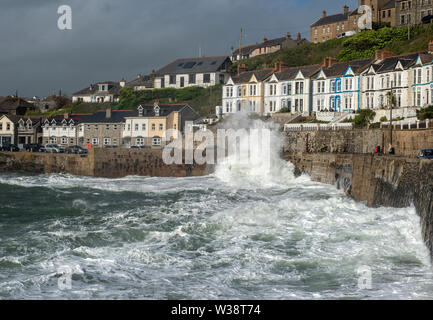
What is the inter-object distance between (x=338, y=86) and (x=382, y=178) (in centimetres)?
3020

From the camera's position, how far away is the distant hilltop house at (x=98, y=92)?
93000mm

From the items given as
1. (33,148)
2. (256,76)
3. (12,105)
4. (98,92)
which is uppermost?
(98,92)

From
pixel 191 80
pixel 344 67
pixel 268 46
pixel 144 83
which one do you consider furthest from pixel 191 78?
pixel 344 67

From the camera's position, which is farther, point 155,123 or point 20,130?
point 20,130

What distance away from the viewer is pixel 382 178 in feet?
84.3

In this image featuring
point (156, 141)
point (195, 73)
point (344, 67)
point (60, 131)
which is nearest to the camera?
point (344, 67)

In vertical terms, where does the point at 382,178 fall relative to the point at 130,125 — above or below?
below

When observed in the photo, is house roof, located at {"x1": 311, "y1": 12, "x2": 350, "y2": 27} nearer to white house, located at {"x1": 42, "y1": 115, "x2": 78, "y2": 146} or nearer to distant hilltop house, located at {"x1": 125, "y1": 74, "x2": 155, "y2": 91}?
distant hilltop house, located at {"x1": 125, "y1": 74, "x2": 155, "y2": 91}

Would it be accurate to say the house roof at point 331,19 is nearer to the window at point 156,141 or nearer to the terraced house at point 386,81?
the terraced house at point 386,81

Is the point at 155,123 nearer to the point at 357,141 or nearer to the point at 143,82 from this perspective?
the point at 143,82

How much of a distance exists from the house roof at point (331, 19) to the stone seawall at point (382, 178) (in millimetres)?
51424

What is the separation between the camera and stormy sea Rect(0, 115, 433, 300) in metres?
14.0

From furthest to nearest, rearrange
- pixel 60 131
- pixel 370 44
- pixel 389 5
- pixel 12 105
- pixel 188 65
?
pixel 12 105 → pixel 188 65 → pixel 389 5 → pixel 60 131 → pixel 370 44
